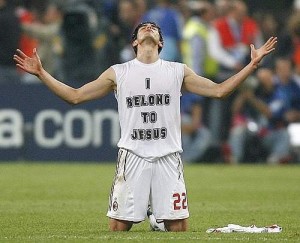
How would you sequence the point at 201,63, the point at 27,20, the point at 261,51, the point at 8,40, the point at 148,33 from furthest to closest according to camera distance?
the point at 27,20 < the point at 201,63 < the point at 8,40 < the point at 148,33 < the point at 261,51

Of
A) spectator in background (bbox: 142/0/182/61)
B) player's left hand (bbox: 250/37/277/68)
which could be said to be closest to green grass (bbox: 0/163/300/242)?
player's left hand (bbox: 250/37/277/68)

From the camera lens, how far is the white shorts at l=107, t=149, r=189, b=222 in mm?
11172

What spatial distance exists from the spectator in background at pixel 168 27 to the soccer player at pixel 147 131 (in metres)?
11.2

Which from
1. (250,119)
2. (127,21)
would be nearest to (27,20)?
(127,21)

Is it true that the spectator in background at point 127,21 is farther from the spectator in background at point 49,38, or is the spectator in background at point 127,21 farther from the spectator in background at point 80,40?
the spectator in background at point 49,38

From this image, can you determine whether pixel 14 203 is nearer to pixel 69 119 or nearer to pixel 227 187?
pixel 227 187

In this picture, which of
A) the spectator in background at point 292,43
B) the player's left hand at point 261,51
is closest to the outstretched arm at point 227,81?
the player's left hand at point 261,51

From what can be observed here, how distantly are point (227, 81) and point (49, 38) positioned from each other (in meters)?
12.4

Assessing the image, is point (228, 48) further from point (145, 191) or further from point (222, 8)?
point (145, 191)

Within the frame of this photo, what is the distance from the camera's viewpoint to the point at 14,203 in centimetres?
1488

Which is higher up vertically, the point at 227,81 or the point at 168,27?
Answer: the point at 168,27

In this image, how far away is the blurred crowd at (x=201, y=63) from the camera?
2264cm

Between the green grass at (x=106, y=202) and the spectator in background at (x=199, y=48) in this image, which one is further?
the spectator in background at (x=199, y=48)

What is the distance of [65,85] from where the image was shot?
36.8 feet
